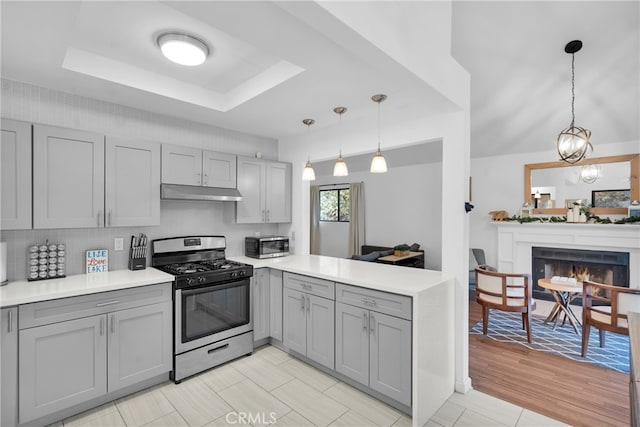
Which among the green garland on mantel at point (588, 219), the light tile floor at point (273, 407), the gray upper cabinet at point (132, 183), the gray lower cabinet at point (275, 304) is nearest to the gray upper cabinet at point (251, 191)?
the gray lower cabinet at point (275, 304)

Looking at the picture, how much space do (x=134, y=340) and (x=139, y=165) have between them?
1.47m

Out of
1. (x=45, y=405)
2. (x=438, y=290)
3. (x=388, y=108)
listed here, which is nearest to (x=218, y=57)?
(x=388, y=108)

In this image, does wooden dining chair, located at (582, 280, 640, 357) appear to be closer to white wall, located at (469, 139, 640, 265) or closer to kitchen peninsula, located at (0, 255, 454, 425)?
kitchen peninsula, located at (0, 255, 454, 425)

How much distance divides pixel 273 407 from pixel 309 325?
0.72 meters

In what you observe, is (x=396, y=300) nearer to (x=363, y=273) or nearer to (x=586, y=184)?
(x=363, y=273)

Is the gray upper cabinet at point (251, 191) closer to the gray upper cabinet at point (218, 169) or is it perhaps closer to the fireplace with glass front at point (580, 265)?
the gray upper cabinet at point (218, 169)

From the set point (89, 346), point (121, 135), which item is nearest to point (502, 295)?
point (89, 346)

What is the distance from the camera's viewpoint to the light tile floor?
221cm

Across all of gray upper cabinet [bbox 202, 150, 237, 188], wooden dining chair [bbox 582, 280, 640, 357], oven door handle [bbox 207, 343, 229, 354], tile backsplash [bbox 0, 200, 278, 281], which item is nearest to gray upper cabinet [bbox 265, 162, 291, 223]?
tile backsplash [bbox 0, 200, 278, 281]

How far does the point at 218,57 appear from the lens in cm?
232

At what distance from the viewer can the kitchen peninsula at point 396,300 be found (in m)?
2.09

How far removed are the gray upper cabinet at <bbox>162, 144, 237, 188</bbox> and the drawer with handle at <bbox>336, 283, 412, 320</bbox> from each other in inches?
67.8

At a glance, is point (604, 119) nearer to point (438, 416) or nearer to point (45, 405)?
point (438, 416)

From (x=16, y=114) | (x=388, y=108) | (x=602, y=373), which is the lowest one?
(x=602, y=373)
